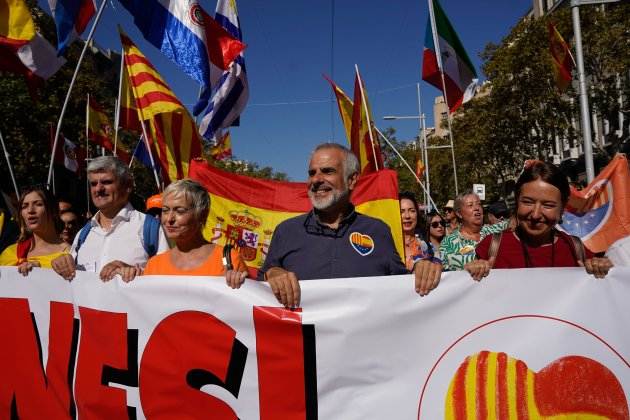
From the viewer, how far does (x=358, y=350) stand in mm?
2553

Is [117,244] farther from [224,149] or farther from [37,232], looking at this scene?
[224,149]

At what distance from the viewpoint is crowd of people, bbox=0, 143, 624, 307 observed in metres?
2.58

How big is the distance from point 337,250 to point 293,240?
0.22m

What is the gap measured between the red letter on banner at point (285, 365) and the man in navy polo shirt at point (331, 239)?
0.11 metres

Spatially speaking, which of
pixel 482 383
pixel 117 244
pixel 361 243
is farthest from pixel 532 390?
pixel 117 244

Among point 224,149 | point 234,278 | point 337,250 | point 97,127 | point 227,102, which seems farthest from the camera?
point 224,149

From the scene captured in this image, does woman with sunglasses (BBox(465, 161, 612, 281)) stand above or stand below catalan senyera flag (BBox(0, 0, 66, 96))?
below

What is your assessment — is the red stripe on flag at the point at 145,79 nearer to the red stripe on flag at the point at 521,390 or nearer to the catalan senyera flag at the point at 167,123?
the catalan senyera flag at the point at 167,123

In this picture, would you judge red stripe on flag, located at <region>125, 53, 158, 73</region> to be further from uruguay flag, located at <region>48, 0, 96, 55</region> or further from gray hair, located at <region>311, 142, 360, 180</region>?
gray hair, located at <region>311, 142, 360, 180</region>

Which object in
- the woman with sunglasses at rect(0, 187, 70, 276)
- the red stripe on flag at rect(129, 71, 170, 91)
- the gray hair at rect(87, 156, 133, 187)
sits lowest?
the woman with sunglasses at rect(0, 187, 70, 276)

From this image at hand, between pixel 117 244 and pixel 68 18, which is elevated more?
pixel 68 18

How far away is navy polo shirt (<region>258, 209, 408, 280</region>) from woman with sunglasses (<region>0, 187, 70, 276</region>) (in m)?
→ 1.49

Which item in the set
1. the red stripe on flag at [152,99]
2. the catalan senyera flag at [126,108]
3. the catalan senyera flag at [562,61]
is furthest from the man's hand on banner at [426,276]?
the catalan senyera flag at [562,61]

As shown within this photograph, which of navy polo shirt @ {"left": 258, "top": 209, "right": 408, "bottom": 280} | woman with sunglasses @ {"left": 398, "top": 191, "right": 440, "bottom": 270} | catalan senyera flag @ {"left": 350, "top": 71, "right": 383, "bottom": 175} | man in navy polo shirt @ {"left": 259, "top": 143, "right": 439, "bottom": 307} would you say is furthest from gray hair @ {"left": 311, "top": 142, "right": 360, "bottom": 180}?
catalan senyera flag @ {"left": 350, "top": 71, "right": 383, "bottom": 175}
